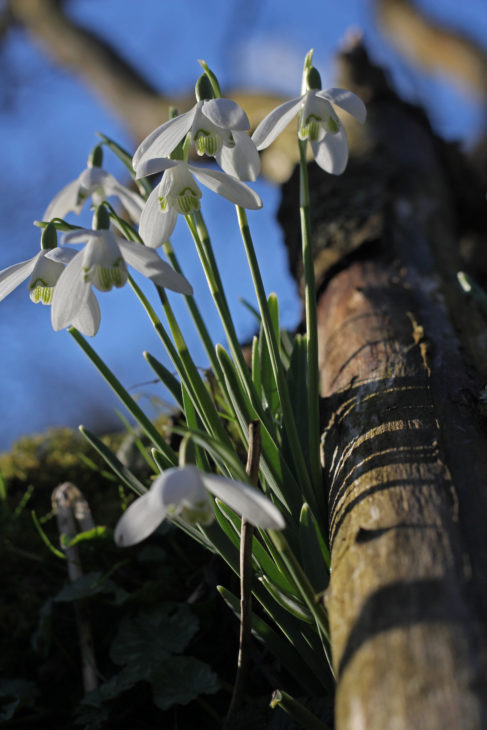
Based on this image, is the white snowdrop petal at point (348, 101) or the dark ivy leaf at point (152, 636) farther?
the dark ivy leaf at point (152, 636)

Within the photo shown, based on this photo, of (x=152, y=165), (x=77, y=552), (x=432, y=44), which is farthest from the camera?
(x=432, y=44)

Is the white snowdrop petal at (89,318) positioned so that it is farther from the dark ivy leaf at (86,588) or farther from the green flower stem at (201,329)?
the dark ivy leaf at (86,588)

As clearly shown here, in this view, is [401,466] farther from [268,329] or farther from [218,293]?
[218,293]

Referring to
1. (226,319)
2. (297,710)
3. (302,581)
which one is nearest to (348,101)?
(226,319)

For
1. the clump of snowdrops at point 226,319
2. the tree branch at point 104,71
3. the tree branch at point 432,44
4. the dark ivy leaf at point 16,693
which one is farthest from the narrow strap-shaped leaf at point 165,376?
the tree branch at point 432,44

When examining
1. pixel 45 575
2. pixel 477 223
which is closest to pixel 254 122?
pixel 477 223

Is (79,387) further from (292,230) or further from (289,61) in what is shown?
(292,230)
